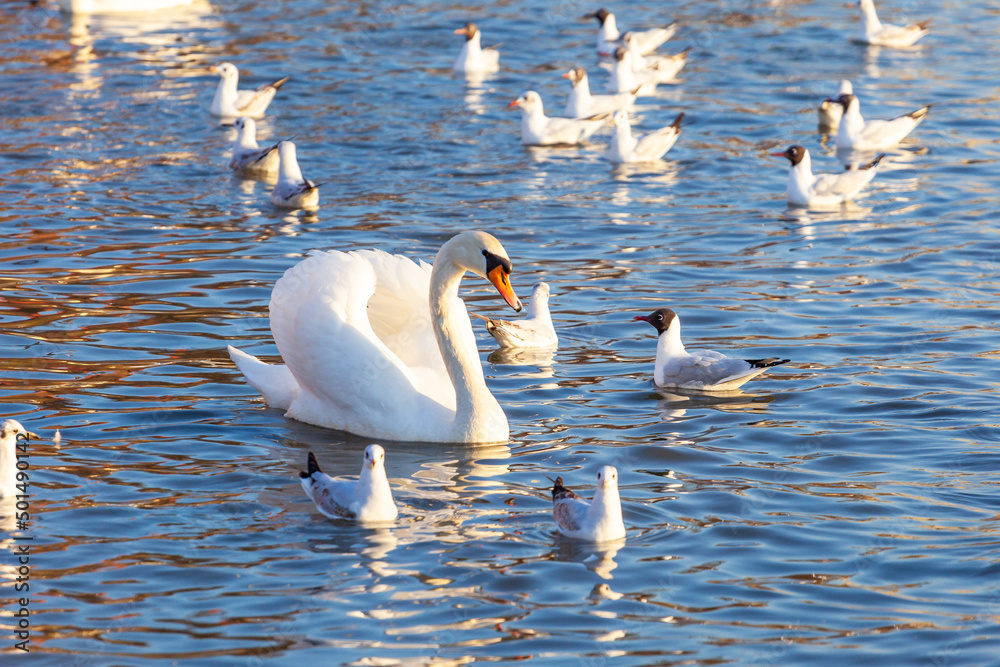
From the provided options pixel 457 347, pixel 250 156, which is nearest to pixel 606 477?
pixel 457 347

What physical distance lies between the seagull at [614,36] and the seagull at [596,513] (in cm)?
1856

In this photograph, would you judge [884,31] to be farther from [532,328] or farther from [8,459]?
[8,459]

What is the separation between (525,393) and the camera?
34.3ft

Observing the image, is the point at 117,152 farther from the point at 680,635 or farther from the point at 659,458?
the point at 680,635

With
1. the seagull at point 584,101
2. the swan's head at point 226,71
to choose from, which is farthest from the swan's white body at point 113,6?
the seagull at point 584,101

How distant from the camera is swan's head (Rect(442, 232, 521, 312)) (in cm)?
893

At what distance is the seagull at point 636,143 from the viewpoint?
18000 mm

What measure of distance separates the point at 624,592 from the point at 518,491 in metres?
1.54

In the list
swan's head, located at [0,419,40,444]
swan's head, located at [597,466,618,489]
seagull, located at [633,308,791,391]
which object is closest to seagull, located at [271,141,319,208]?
seagull, located at [633,308,791,391]

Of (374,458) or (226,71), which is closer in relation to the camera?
(374,458)

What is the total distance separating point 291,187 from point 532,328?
5.21 m

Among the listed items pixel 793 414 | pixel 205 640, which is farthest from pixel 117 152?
pixel 205 640

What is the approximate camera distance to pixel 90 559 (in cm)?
726

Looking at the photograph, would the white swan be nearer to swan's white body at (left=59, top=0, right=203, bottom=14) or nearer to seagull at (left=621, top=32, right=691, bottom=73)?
seagull at (left=621, top=32, right=691, bottom=73)
